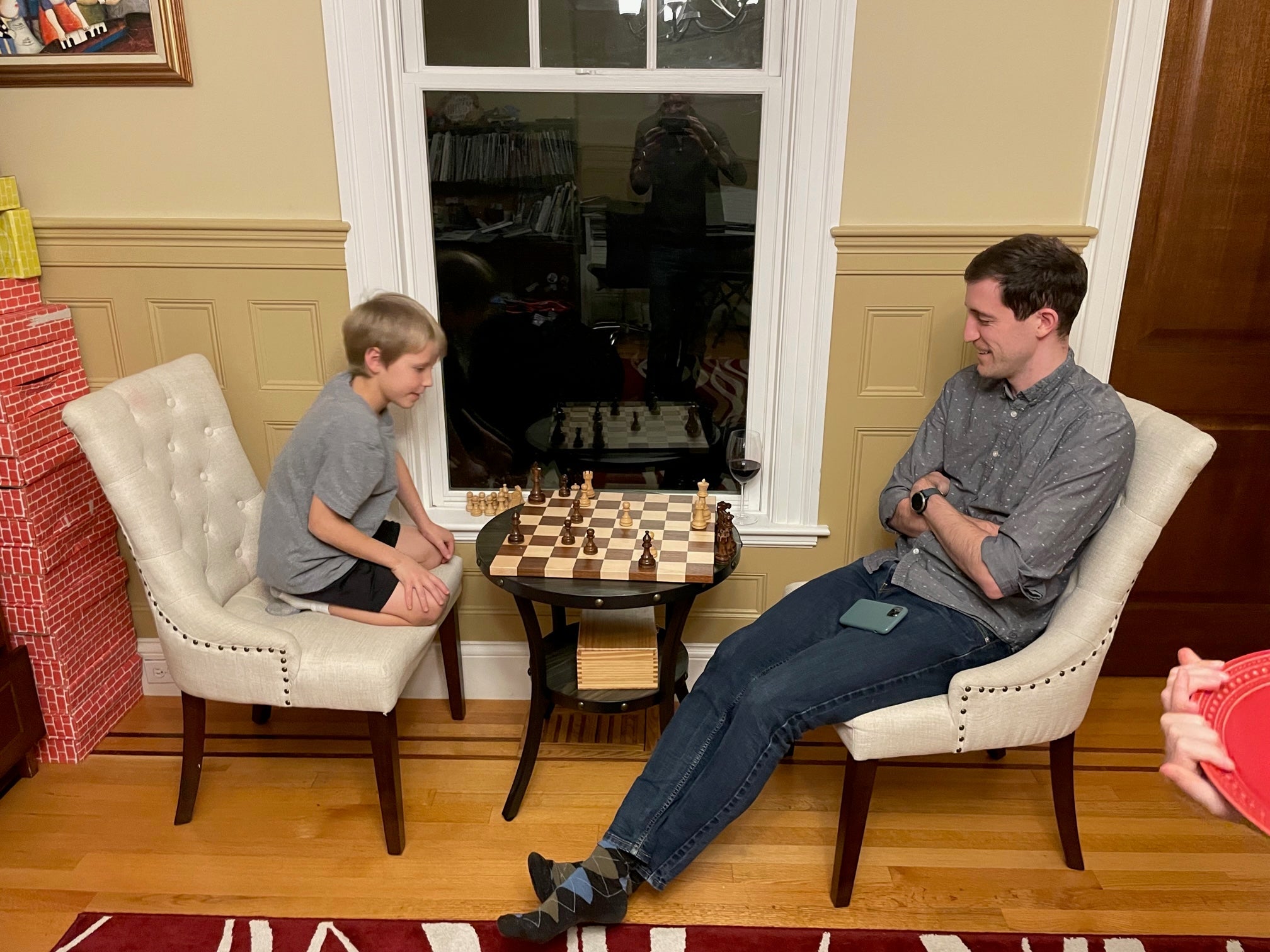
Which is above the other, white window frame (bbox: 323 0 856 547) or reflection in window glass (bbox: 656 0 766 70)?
reflection in window glass (bbox: 656 0 766 70)

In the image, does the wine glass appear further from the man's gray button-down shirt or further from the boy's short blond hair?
the boy's short blond hair

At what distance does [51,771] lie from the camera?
90.2 inches

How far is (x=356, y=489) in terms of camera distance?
1.94 m

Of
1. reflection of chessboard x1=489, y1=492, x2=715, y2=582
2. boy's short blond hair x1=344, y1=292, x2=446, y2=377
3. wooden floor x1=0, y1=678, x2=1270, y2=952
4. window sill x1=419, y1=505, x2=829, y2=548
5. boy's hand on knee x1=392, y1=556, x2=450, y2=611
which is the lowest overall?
wooden floor x1=0, y1=678, x2=1270, y2=952

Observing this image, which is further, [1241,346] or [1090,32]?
[1241,346]

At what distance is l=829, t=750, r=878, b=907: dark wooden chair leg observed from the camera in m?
1.80

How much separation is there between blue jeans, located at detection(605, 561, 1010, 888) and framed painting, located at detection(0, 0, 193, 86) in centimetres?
199

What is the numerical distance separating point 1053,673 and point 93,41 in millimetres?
2630

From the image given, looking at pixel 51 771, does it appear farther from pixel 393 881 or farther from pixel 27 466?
pixel 393 881

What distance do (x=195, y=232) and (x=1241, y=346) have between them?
2.82m

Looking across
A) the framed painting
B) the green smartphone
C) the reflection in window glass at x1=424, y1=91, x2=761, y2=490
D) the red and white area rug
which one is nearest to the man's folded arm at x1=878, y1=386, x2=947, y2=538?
the green smartphone

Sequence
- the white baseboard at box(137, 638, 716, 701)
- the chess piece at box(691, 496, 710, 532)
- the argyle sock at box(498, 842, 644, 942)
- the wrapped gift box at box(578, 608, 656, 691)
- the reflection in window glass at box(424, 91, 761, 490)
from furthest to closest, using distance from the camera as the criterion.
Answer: the white baseboard at box(137, 638, 716, 701), the reflection in window glass at box(424, 91, 761, 490), the chess piece at box(691, 496, 710, 532), the wrapped gift box at box(578, 608, 656, 691), the argyle sock at box(498, 842, 644, 942)

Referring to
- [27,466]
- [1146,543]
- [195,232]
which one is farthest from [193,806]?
[1146,543]

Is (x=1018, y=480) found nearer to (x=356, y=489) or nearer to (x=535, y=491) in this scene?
(x=535, y=491)
